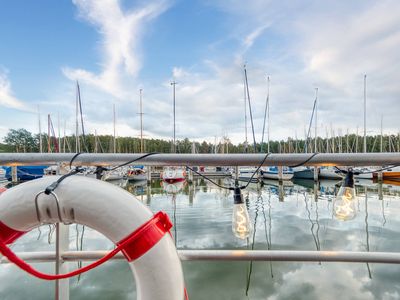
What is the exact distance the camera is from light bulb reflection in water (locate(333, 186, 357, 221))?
1038mm

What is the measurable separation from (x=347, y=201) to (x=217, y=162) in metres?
0.65

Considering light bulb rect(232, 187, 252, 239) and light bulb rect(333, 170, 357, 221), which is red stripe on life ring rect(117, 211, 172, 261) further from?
light bulb rect(333, 170, 357, 221)

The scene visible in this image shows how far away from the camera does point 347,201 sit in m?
1.04

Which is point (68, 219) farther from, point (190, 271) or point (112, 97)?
point (112, 97)

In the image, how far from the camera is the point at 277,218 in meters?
6.88

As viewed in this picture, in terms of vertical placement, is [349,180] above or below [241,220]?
above

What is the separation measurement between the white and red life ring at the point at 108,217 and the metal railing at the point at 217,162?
0.24 metres

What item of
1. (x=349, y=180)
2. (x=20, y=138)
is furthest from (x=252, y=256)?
(x=20, y=138)

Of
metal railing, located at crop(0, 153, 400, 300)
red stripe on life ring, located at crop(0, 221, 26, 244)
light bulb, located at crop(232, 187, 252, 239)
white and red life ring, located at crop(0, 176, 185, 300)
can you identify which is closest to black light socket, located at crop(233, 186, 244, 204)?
light bulb, located at crop(232, 187, 252, 239)

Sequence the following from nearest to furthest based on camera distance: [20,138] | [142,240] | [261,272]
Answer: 1. [142,240]
2. [261,272]
3. [20,138]

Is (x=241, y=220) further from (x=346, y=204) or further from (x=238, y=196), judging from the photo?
(x=346, y=204)

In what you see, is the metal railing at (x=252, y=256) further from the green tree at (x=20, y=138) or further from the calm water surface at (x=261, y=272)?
the green tree at (x=20, y=138)

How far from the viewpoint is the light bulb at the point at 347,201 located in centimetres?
104

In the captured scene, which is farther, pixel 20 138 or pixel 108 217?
pixel 20 138
